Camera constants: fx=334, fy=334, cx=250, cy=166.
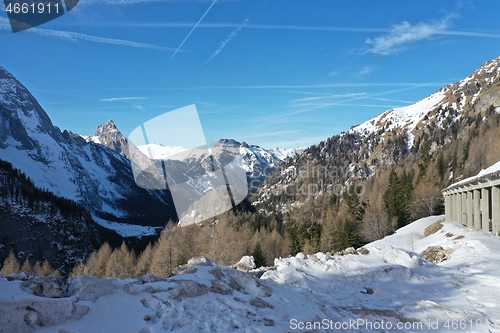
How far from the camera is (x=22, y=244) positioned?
363 feet

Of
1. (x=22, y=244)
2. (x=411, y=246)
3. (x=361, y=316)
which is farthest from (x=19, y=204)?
(x=361, y=316)

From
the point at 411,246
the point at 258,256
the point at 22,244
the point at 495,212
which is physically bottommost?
the point at 22,244

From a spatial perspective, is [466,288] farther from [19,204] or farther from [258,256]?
[19,204]

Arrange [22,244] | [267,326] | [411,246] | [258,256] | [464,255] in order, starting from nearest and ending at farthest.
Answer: [267,326]
[464,255]
[411,246]
[258,256]
[22,244]

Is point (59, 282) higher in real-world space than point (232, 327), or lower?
higher

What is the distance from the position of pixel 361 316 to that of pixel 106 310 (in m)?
7.40

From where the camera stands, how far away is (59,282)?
938 centimetres

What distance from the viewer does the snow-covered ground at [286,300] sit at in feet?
24.2

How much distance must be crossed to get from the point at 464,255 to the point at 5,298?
74.0 ft

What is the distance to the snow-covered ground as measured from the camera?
737cm

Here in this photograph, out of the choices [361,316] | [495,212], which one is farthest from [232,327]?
[495,212]

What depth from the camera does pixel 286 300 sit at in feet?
35.4

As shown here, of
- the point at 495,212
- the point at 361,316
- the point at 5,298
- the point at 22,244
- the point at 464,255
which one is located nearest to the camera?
the point at 5,298

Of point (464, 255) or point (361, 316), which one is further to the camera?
point (464, 255)
